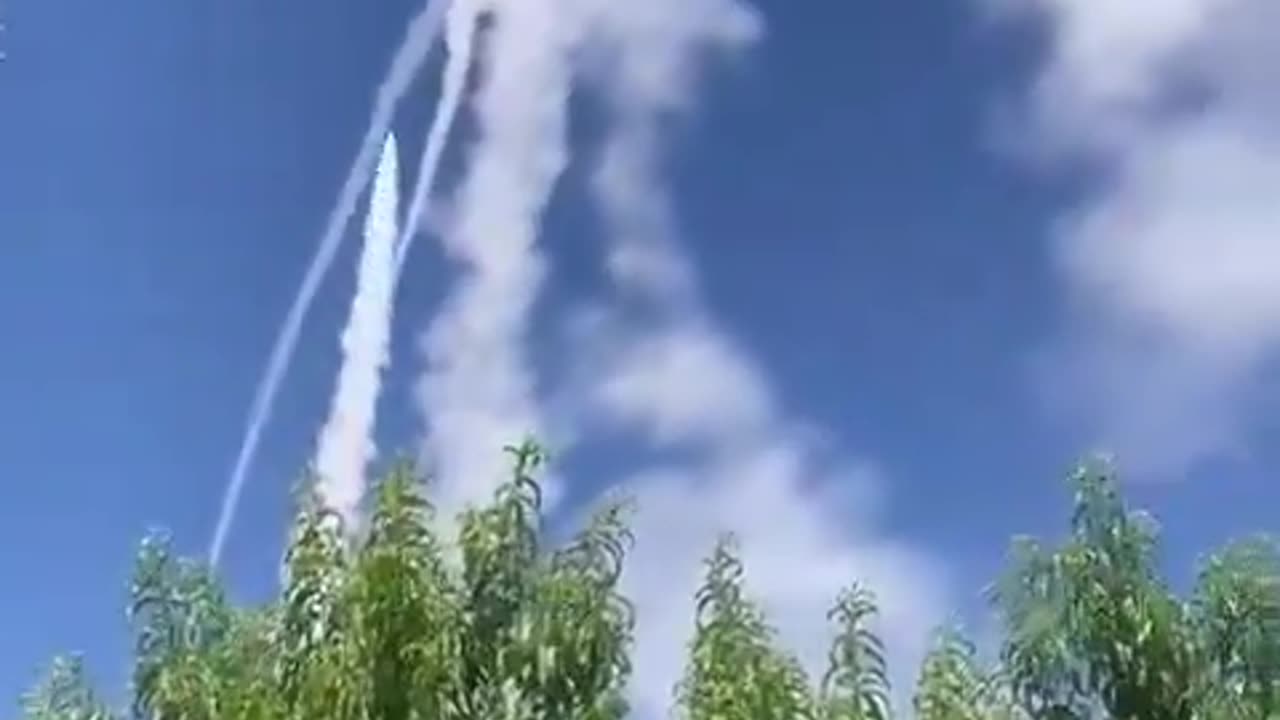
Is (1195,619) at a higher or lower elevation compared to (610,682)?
higher

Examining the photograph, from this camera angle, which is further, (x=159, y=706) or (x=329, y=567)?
(x=159, y=706)

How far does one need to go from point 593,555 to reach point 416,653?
1.35 meters

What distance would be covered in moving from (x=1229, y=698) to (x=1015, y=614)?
60.6 inches

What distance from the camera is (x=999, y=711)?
13.8 meters

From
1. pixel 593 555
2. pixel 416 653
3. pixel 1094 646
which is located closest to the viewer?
pixel 416 653

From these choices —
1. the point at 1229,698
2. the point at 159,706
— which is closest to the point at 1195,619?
the point at 1229,698

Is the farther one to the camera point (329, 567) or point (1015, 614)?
point (1015, 614)

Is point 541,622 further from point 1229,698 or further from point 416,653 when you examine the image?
point 1229,698

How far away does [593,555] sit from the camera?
40.8 ft

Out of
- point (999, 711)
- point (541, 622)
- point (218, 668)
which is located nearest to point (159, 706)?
point (218, 668)

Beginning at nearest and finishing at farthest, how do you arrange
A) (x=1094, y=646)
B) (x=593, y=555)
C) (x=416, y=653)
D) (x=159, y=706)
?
1. (x=416, y=653)
2. (x=593, y=555)
3. (x=159, y=706)
4. (x=1094, y=646)

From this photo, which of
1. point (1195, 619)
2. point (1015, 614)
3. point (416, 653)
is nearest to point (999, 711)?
point (1015, 614)

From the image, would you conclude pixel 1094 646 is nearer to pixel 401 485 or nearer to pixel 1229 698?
pixel 1229 698

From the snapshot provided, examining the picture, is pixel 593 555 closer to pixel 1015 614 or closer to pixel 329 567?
pixel 329 567
